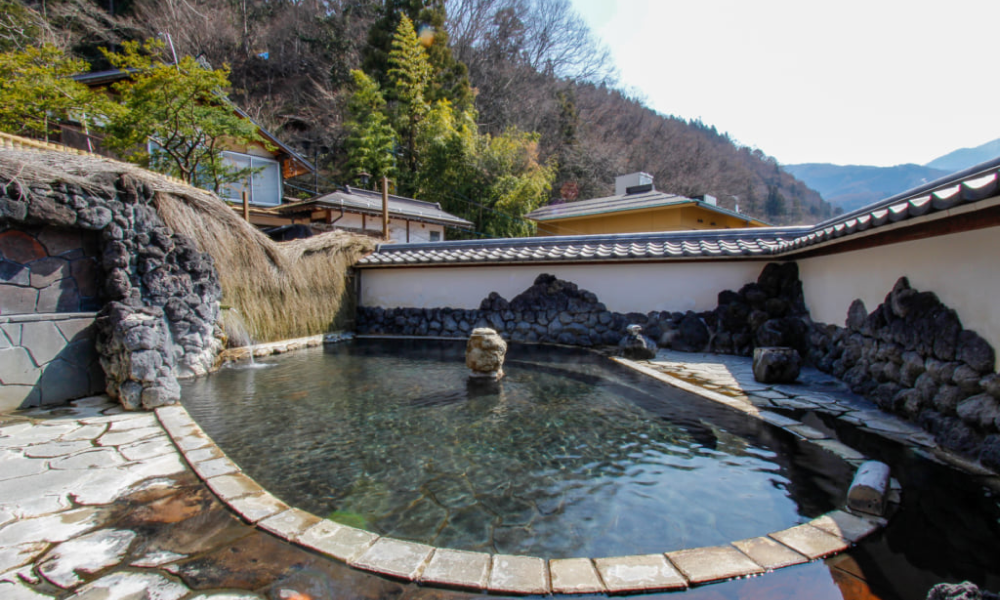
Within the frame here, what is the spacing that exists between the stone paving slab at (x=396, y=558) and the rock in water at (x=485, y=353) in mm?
4157

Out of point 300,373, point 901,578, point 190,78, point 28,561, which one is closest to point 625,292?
point 300,373

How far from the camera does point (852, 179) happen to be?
67.6m

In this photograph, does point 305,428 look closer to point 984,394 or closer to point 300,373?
point 300,373

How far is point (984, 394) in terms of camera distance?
371 cm

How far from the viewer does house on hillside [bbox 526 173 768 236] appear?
17.5 meters

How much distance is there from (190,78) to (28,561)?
11.0 m

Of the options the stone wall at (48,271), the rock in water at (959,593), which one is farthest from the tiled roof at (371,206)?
the rock in water at (959,593)

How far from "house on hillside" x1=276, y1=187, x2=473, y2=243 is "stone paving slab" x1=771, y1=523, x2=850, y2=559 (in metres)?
14.6

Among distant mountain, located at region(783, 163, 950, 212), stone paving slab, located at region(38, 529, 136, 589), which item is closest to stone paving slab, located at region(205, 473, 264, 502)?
stone paving slab, located at region(38, 529, 136, 589)

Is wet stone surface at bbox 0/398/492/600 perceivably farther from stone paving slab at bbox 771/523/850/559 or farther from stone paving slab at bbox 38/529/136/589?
stone paving slab at bbox 771/523/850/559

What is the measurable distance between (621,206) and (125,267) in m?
16.6

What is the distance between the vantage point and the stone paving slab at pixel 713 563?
2.41m

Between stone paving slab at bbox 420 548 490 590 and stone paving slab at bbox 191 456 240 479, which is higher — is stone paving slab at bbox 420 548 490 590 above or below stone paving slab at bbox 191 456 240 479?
below

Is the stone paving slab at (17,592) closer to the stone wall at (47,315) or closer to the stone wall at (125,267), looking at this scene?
the stone wall at (125,267)
